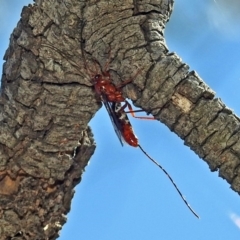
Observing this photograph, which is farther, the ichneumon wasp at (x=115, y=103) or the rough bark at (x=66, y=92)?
the ichneumon wasp at (x=115, y=103)

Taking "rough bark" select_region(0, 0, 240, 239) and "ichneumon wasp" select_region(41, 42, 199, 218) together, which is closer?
"rough bark" select_region(0, 0, 240, 239)

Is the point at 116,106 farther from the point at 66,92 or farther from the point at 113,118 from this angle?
the point at 66,92

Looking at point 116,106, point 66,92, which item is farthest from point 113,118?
point 66,92

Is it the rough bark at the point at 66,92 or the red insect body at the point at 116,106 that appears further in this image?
the red insect body at the point at 116,106

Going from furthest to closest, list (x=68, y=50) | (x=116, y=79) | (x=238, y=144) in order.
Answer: (x=68, y=50), (x=116, y=79), (x=238, y=144)

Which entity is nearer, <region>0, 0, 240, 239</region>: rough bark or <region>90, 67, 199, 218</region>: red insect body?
<region>0, 0, 240, 239</region>: rough bark

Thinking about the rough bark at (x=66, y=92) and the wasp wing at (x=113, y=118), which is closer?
the rough bark at (x=66, y=92)

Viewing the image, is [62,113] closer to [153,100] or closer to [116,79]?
[116,79]

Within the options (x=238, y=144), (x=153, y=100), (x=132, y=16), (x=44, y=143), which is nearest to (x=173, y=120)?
(x=153, y=100)
